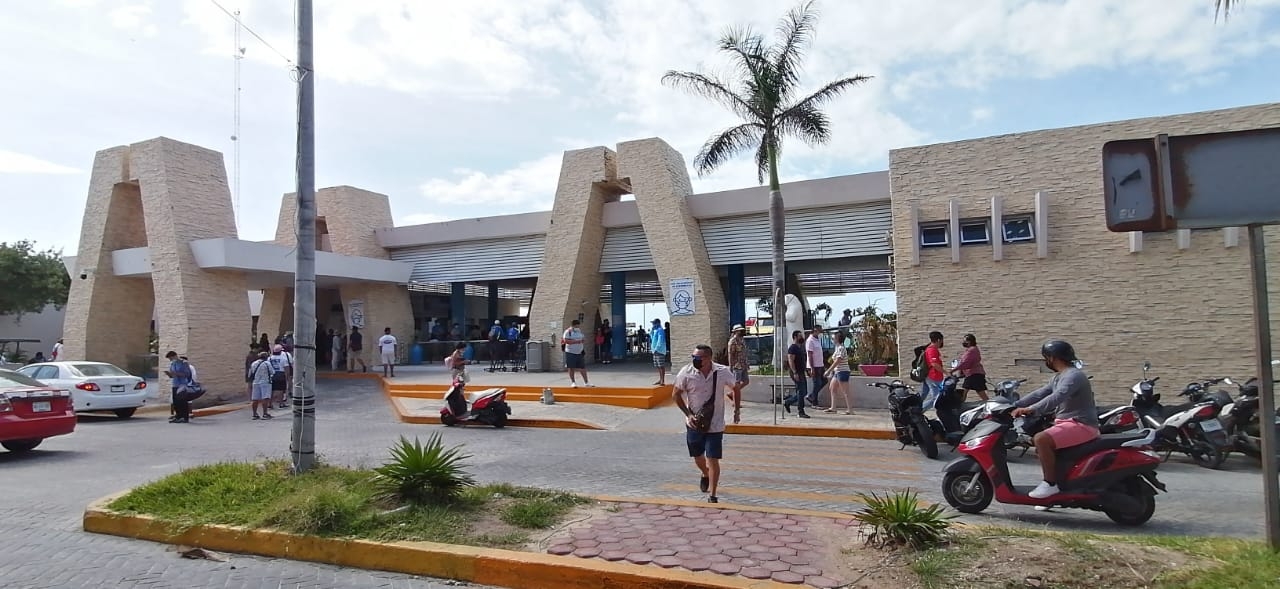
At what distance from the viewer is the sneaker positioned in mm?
A: 6414

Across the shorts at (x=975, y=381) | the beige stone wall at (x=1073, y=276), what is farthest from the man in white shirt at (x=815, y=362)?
the shorts at (x=975, y=381)

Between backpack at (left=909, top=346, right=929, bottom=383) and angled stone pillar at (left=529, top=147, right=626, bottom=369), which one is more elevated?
angled stone pillar at (left=529, top=147, right=626, bottom=369)

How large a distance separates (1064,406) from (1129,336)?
946 centimetres

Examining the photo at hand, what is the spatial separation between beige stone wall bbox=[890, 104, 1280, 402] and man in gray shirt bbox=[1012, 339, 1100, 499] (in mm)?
9069

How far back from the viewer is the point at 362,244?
24.6 meters

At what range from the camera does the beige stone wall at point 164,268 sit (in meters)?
18.9

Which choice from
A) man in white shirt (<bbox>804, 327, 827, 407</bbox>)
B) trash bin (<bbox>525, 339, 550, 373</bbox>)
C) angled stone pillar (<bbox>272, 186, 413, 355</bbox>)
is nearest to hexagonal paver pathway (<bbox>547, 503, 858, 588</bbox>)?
man in white shirt (<bbox>804, 327, 827, 407</bbox>)

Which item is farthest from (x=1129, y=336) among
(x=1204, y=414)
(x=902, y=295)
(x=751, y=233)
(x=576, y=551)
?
(x=576, y=551)

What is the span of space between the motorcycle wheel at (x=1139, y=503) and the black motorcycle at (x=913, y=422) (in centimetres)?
382

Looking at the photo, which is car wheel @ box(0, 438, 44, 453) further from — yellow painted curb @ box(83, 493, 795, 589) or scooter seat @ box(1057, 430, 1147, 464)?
scooter seat @ box(1057, 430, 1147, 464)

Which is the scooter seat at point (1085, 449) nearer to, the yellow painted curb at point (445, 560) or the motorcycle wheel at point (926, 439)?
the yellow painted curb at point (445, 560)

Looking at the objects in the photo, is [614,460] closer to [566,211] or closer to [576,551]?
[576,551]

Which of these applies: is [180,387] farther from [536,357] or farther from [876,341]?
[876,341]

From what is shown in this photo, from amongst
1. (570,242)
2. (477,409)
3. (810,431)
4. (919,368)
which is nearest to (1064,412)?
(810,431)
